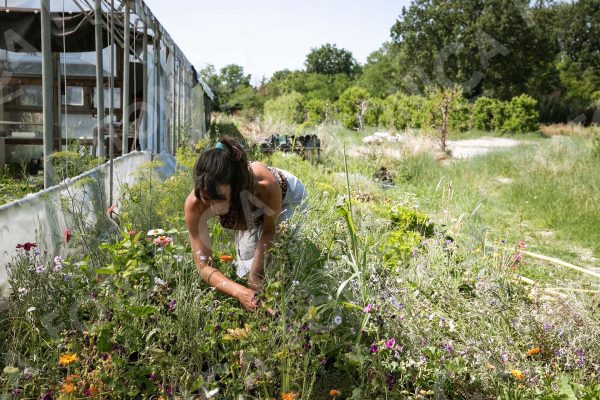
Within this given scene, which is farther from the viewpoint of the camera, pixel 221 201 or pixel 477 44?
pixel 477 44

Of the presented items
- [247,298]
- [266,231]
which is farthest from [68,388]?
[266,231]

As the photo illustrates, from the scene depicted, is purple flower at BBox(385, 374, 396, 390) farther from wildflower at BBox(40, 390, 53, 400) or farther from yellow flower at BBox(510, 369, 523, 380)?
wildflower at BBox(40, 390, 53, 400)

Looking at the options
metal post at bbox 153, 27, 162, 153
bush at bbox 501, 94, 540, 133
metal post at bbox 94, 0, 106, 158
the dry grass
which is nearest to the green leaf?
metal post at bbox 94, 0, 106, 158

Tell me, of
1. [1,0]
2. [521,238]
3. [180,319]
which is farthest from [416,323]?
[1,0]

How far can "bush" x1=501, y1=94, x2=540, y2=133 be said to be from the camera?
69.5 feet

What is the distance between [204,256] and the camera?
227 cm

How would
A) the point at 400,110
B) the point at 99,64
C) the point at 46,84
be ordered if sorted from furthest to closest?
the point at 400,110 → the point at 99,64 → the point at 46,84

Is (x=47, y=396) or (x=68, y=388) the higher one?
(x=68, y=388)

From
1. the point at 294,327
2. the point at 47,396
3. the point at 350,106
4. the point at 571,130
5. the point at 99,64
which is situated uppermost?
the point at 350,106

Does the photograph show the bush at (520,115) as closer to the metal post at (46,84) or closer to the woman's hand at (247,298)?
the metal post at (46,84)

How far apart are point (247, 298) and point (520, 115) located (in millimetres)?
21161

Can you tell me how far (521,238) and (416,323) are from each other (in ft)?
11.3

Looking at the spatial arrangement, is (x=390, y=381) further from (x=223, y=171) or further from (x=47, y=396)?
(x=47, y=396)

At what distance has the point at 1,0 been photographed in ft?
21.7
